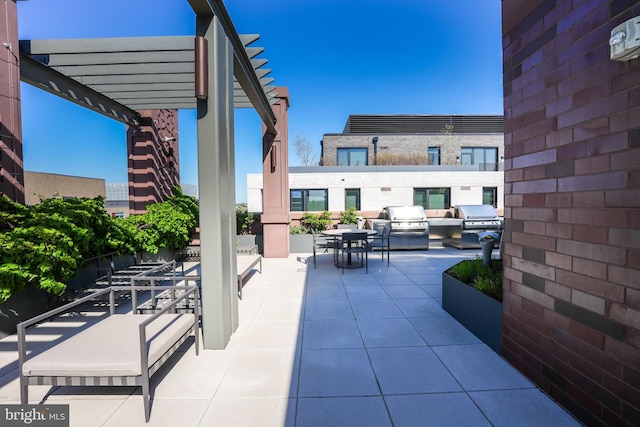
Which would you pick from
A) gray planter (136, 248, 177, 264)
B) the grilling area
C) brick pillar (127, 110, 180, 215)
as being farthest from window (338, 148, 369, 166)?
gray planter (136, 248, 177, 264)

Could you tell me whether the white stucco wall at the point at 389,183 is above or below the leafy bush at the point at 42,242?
above

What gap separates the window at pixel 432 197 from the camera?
12703 mm

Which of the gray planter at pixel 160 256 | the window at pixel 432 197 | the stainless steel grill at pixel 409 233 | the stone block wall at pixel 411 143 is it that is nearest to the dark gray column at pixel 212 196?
the gray planter at pixel 160 256

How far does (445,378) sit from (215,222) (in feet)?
9.05

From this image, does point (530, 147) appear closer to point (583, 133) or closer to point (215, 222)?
point (583, 133)

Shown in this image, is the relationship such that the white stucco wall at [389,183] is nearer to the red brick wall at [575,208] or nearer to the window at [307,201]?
the window at [307,201]

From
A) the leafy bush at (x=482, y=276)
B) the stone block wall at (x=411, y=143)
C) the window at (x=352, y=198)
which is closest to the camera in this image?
the leafy bush at (x=482, y=276)

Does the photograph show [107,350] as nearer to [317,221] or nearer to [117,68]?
[117,68]

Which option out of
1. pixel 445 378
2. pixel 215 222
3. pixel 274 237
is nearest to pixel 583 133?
pixel 445 378

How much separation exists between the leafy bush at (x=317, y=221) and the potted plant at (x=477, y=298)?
654 centimetres

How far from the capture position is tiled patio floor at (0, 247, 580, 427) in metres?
2.04

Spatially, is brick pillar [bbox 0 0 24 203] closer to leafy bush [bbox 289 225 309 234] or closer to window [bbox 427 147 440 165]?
leafy bush [bbox 289 225 309 234]

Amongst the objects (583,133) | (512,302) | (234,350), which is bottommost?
(234,350)

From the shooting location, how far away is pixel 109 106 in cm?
660
